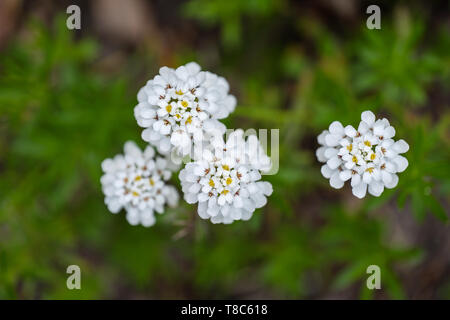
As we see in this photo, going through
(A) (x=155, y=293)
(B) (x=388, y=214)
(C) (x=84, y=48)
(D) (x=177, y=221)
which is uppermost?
(C) (x=84, y=48)

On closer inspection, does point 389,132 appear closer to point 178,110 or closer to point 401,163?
point 401,163

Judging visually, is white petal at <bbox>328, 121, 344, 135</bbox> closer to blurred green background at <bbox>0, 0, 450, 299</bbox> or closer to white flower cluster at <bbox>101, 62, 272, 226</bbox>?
white flower cluster at <bbox>101, 62, 272, 226</bbox>

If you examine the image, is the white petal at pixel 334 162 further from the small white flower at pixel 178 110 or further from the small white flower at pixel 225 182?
the small white flower at pixel 178 110

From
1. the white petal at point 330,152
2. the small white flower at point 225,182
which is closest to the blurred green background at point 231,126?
the small white flower at point 225,182
